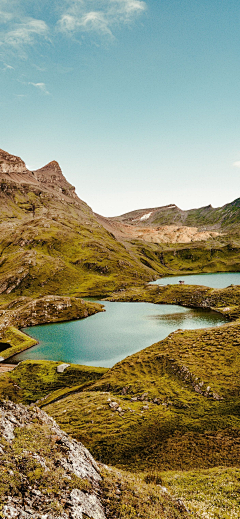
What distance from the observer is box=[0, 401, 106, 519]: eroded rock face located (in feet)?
38.3

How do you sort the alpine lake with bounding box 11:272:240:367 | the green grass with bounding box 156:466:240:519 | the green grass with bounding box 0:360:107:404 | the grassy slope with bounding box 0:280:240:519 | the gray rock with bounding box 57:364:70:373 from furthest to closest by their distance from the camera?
the alpine lake with bounding box 11:272:240:367 → the gray rock with bounding box 57:364:70:373 → the green grass with bounding box 0:360:107:404 → the grassy slope with bounding box 0:280:240:519 → the green grass with bounding box 156:466:240:519

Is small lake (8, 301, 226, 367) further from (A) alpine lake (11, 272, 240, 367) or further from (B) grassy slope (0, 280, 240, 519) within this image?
(B) grassy slope (0, 280, 240, 519)

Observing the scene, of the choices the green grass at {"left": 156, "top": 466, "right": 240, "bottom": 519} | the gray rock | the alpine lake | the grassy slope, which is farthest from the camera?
the alpine lake

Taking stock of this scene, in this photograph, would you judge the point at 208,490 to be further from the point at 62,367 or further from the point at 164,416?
the point at 62,367

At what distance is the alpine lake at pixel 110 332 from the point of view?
86.1 meters

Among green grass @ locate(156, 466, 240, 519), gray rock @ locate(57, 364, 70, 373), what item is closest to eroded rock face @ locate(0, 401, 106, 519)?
green grass @ locate(156, 466, 240, 519)

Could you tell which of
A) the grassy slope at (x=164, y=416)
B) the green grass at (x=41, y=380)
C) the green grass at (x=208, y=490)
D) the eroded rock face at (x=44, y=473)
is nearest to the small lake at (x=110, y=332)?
the green grass at (x=41, y=380)

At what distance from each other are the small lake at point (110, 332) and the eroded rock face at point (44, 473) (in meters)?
60.2

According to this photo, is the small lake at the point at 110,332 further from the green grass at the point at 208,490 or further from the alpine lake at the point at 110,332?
the green grass at the point at 208,490

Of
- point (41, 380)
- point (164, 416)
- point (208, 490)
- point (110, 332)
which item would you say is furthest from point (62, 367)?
point (208, 490)

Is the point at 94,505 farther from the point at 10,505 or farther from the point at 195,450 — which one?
the point at 195,450

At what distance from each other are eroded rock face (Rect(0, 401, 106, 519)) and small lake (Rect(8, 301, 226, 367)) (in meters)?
60.2

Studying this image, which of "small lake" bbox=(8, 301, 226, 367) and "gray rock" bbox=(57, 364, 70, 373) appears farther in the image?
"small lake" bbox=(8, 301, 226, 367)

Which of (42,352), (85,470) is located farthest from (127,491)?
(42,352)
